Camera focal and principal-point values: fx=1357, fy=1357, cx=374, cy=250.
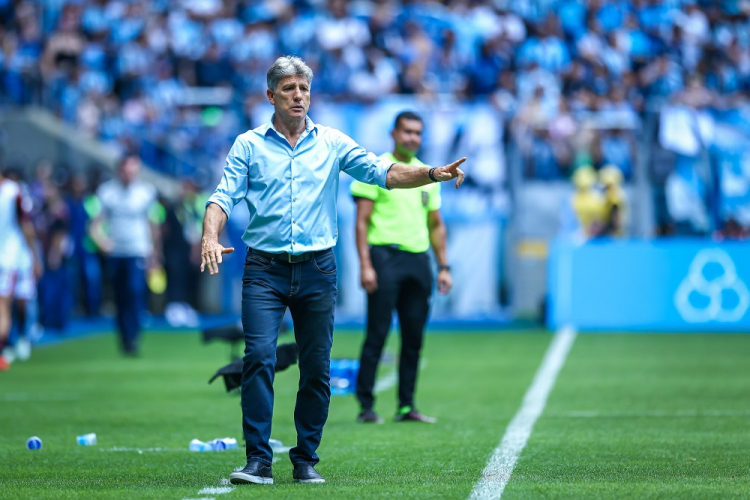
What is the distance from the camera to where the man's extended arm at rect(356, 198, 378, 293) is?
9.47 m

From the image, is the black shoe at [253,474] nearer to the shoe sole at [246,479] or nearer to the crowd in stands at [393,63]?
the shoe sole at [246,479]

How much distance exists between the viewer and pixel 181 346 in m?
17.5

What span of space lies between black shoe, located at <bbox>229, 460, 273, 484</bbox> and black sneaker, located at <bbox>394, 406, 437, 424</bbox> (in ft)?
10.3

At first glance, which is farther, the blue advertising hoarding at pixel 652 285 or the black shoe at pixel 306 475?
the blue advertising hoarding at pixel 652 285

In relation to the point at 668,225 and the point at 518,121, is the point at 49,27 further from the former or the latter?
the point at 668,225

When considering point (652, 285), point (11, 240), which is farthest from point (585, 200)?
point (11, 240)

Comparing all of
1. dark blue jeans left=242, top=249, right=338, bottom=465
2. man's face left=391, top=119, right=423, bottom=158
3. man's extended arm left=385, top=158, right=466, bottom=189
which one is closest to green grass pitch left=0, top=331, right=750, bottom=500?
dark blue jeans left=242, top=249, right=338, bottom=465

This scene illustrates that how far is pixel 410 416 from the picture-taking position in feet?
31.9

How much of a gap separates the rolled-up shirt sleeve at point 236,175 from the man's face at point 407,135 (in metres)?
2.84

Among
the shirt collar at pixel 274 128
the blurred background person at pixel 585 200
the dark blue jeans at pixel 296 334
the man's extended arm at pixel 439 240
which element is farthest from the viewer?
the blurred background person at pixel 585 200

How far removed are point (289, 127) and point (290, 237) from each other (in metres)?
0.57

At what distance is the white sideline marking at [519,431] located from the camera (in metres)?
6.52

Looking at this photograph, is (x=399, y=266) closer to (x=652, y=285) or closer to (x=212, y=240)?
(x=212, y=240)

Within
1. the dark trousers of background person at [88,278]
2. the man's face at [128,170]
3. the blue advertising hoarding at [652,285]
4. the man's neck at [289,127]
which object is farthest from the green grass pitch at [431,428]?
the dark trousers of background person at [88,278]
